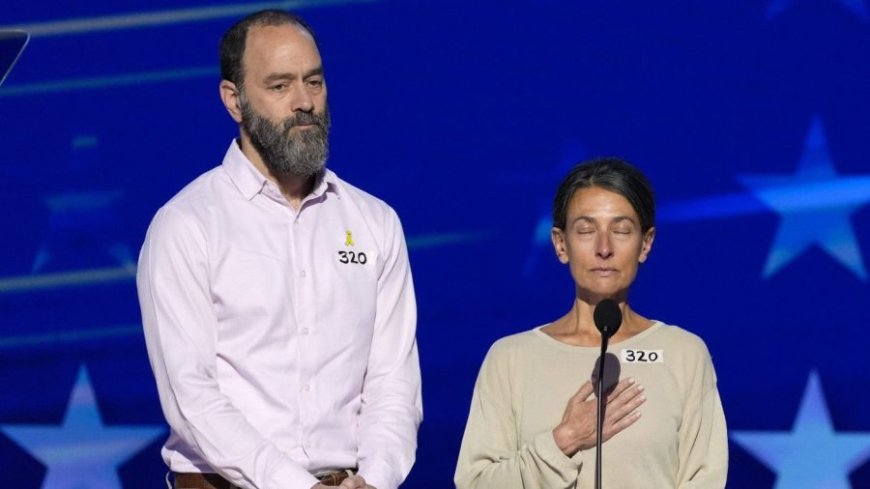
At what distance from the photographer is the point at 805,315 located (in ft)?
13.3

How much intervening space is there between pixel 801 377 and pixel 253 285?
5.36 ft

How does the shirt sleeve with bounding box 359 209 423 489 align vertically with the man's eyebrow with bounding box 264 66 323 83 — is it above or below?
below

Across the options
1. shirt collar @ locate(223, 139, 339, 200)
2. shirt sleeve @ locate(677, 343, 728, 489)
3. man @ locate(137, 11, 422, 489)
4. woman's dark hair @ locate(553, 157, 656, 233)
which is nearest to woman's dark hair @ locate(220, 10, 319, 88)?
man @ locate(137, 11, 422, 489)

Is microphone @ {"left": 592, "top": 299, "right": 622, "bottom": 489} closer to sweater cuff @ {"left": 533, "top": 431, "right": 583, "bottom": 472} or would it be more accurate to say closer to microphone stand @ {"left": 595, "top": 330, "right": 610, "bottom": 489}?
microphone stand @ {"left": 595, "top": 330, "right": 610, "bottom": 489}

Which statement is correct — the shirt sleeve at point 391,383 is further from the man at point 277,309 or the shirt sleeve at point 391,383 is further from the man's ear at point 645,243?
the man's ear at point 645,243

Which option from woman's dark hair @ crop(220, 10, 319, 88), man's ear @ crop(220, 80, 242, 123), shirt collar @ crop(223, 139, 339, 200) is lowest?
shirt collar @ crop(223, 139, 339, 200)

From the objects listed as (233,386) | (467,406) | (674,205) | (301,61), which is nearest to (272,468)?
(233,386)

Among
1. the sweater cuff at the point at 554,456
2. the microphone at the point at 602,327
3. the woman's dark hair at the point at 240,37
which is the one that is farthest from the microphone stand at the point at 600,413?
the woman's dark hair at the point at 240,37

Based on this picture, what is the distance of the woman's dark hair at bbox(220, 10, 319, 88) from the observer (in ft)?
10.2

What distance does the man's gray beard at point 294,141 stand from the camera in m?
3.02

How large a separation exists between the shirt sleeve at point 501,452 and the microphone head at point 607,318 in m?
0.31

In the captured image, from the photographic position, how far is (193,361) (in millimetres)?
2912

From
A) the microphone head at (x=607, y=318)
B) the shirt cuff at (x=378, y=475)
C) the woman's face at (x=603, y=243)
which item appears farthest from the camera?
the woman's face at (x=603, y=243)

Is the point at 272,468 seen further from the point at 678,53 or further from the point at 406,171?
the point at 678,53
